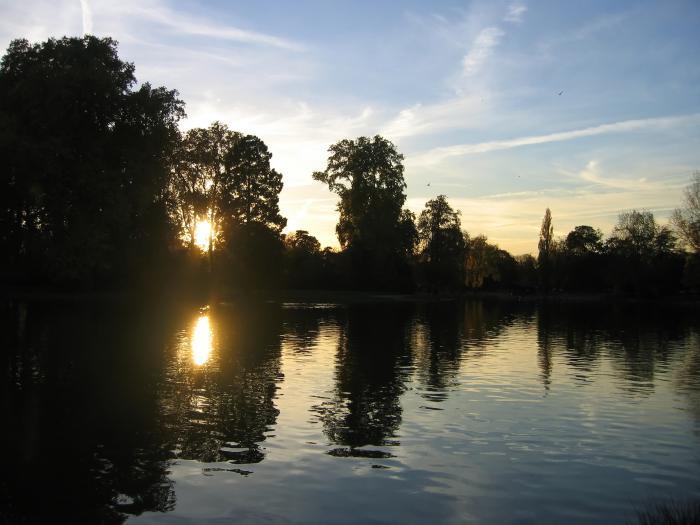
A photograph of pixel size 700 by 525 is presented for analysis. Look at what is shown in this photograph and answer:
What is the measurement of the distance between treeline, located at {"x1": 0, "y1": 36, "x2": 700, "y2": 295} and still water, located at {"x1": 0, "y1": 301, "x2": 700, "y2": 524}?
14734 millimetres

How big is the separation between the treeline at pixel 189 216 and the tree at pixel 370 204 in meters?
0.21

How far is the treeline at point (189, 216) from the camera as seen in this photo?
4184 cm

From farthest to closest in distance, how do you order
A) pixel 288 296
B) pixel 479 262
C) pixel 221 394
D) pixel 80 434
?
pixel 479 262 → pixel 288 296 → pixel 221 394 → pixel 80 434

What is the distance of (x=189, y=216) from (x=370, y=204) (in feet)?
92.1

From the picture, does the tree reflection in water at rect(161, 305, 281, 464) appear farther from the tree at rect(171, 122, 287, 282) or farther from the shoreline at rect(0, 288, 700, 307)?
the tree at rect(171, 122, 287, 282)

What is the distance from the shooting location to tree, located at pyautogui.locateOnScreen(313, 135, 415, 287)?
309 feet

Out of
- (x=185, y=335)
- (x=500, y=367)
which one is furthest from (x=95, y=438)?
(x=185, y=335)

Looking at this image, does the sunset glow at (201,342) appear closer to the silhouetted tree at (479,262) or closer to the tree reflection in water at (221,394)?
the tree reflection in water at (221,394)

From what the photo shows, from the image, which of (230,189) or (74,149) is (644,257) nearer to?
(230,189)

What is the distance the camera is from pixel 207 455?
12.6 m

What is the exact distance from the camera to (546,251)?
14638 centimetres

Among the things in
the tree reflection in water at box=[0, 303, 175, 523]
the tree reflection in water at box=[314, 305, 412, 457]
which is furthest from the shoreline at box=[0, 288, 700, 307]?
the tree reflection in water at box=[314, 305, 412, 457]

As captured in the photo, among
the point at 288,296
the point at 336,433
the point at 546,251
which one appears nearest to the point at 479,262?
the point at 546,251

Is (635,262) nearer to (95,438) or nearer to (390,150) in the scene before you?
(390,150)
